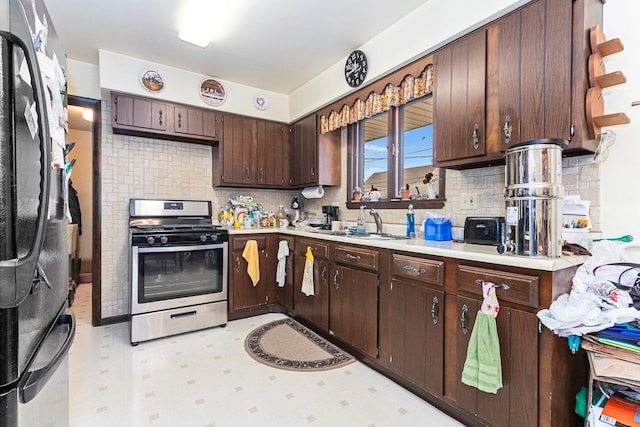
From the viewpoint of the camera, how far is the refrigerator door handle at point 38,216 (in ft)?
2.36

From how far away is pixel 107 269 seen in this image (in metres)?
3.31

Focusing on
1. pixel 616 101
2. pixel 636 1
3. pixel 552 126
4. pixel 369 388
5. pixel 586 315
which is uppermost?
pixel 636 1

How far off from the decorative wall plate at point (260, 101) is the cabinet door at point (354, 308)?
2265mm

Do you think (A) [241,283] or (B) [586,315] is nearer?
(B) [586,315]

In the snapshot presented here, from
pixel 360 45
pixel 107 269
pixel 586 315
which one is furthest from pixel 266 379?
pixel 360 45

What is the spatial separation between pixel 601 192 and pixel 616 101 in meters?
0.48

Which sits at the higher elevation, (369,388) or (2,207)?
(2,207)

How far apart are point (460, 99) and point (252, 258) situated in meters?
2.38

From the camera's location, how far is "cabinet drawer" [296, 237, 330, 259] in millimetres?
2790

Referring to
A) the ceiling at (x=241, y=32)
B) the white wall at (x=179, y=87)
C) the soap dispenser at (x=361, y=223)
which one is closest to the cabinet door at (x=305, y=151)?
the white wall at (x=179, y=87)

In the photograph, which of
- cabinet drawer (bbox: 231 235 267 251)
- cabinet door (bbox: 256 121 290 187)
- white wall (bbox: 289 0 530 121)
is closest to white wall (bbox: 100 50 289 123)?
cabinet door (bbox: 256 121 290 187)

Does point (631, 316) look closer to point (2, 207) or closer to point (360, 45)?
point (2, 207)

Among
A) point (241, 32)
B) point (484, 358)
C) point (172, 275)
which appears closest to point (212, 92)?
point (241, 32)

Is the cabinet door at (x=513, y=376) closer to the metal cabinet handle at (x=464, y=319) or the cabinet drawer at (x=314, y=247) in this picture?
the metal cabinet handle at (x=464, y=319)
